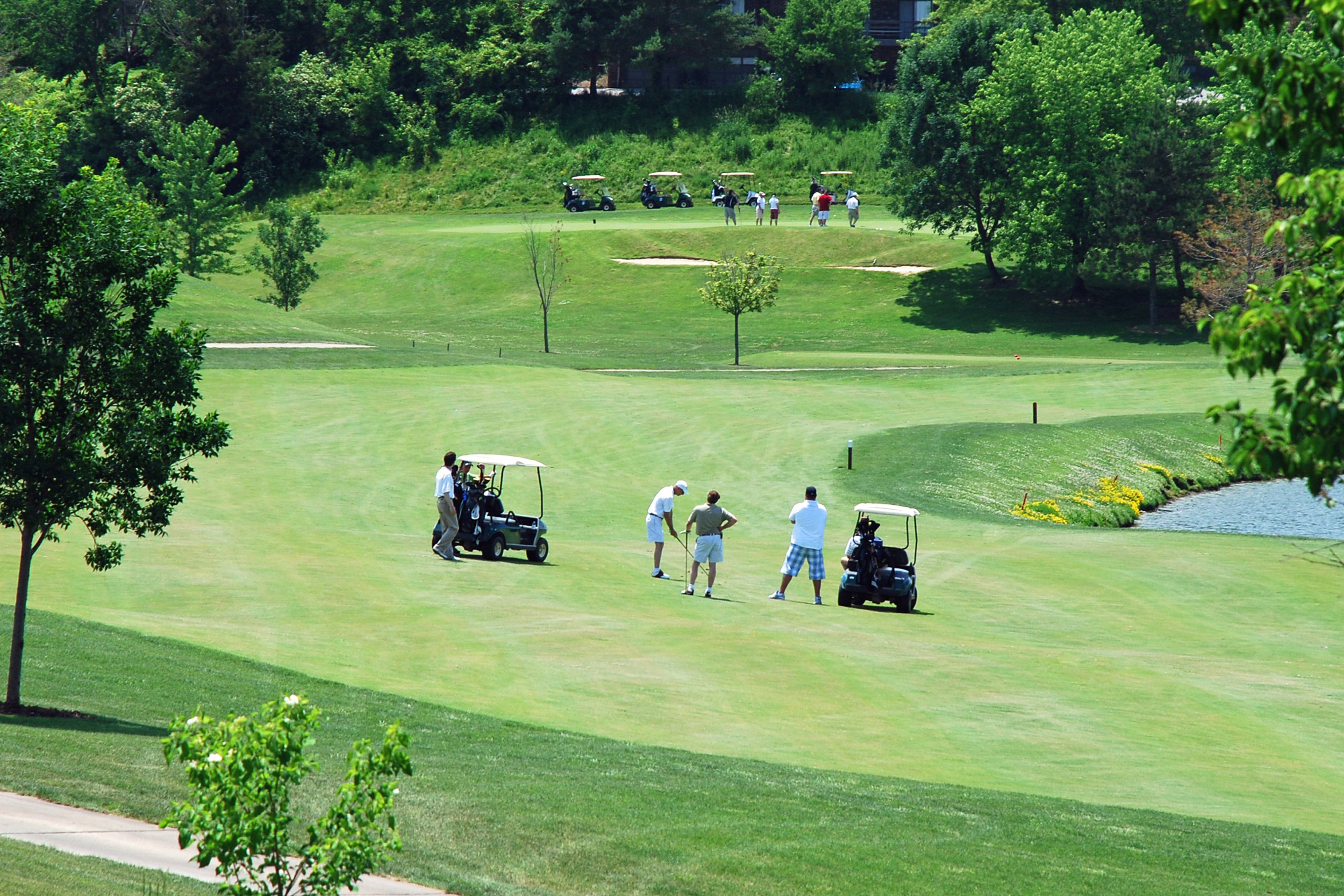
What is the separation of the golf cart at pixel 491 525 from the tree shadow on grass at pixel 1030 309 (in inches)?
1935

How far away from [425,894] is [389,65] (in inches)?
4093

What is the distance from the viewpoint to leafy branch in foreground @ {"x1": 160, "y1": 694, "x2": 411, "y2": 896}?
7.15 meters

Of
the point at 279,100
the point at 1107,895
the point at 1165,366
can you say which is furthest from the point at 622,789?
the point at 279,100

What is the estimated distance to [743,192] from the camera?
3762 inches

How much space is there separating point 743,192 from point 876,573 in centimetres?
7475

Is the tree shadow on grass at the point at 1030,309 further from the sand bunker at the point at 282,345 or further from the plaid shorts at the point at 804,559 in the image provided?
the plaid shorts at the point at 804,559

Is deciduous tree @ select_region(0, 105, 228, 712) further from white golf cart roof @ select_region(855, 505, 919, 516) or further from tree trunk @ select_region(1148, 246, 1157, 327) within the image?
tree trunk @ select_region(1148, 246, 1157, 327)

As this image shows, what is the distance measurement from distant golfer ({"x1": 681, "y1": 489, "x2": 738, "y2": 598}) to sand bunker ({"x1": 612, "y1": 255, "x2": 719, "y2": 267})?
2238 inches

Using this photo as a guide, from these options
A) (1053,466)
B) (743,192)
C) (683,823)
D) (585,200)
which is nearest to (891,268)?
(743,192)

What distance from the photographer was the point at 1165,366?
58.1 meters

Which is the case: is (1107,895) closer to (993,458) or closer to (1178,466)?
(993,458)

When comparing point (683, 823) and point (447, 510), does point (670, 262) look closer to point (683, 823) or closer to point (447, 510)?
point (447, 510)

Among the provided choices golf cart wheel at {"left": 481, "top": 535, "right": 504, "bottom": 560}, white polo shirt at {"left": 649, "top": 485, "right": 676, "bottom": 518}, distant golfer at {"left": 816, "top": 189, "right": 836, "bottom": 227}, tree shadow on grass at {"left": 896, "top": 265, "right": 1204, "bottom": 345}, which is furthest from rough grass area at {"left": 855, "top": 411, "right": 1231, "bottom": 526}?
distant golfer at {"left": 816, "top": 189, "right": 836, "bottom": 227}

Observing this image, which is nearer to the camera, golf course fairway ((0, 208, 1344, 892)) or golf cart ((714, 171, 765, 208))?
golf course fairway ((0, 208, 1344, 892))
